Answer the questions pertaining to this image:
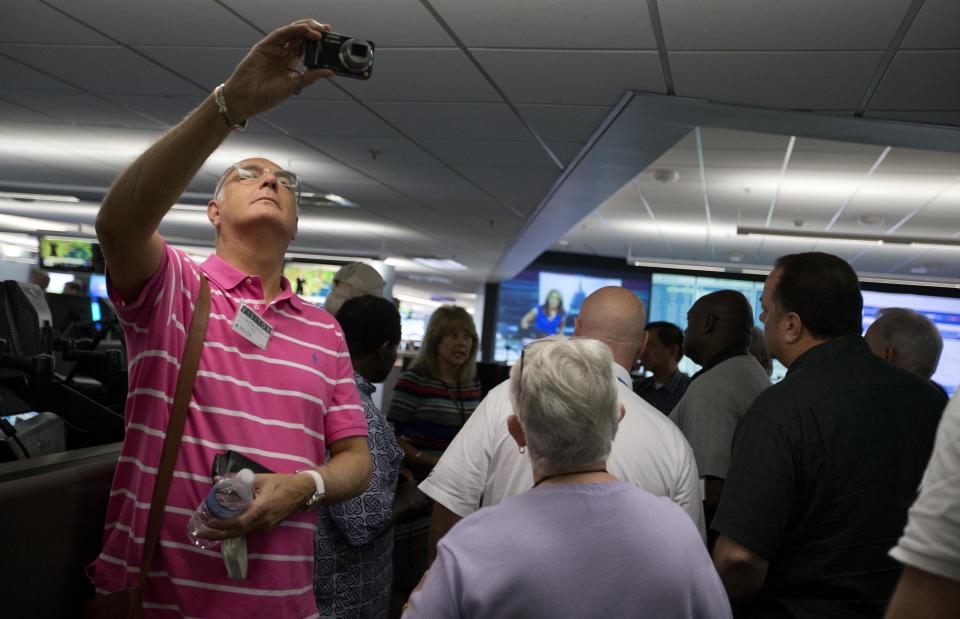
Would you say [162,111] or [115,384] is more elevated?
[162,111]

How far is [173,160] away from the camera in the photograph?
1173 millimetres

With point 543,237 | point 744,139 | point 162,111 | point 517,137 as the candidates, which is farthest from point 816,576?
point 543,237

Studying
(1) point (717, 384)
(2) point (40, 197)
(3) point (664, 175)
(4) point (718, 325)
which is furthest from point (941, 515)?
(2) point (40, 197)

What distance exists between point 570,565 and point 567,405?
0.25m

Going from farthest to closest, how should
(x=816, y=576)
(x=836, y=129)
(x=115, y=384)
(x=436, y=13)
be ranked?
(x=836, y=129), (x=436, y=13), (x=115, y=384), (x=816, y=576)

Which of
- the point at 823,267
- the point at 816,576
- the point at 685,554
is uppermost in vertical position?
the point at 823,267

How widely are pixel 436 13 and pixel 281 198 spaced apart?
215 centimetres

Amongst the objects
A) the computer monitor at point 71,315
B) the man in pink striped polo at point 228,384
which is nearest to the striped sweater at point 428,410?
the man in pink striped polo at point 228,384

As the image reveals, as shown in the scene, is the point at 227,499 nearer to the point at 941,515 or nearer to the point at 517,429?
the point at 517,429

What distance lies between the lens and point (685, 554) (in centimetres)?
117

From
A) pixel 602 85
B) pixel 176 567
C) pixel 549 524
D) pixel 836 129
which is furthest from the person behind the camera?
pixel 836 129

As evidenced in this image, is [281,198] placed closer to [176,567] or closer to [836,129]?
[176,567]

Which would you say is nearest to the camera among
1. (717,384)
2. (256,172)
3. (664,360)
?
(256,172)

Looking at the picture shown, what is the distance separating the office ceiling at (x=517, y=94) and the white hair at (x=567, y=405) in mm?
2260
